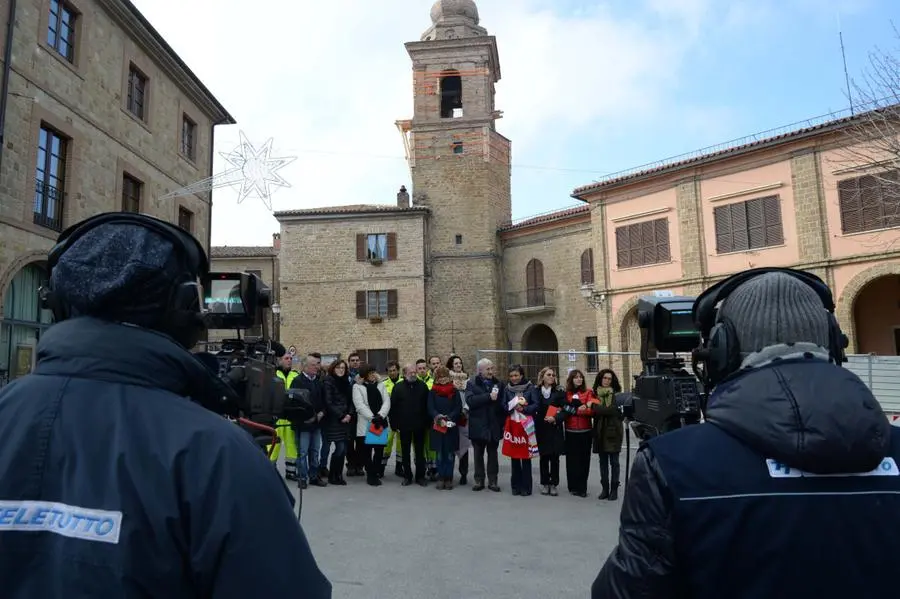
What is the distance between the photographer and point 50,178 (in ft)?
41.8

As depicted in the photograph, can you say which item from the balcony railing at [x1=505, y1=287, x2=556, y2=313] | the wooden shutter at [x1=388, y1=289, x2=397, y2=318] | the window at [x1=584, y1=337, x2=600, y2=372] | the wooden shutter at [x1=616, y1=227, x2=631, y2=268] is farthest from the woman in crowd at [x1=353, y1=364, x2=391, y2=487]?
the balcony railing at [x1=505, y1=287, x2=556, y2=313]

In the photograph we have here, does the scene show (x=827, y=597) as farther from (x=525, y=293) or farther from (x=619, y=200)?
(x=525, y=293)

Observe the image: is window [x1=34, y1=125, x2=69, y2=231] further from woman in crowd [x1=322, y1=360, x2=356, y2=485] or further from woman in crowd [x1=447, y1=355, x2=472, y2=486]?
woman in crowd [x1=447, y1=355, x2=472, y2=486]

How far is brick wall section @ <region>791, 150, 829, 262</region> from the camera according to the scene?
19.5m

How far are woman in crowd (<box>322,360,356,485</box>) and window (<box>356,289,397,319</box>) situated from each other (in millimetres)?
20072

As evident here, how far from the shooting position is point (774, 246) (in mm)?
20531

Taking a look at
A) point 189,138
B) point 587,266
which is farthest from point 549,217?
point 189,138

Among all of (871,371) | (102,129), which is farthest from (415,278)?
(871,371)

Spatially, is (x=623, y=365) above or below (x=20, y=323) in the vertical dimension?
below

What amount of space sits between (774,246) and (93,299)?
2226 centimetres

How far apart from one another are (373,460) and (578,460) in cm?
297

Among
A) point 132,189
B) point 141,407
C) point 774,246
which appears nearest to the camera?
point 141,407

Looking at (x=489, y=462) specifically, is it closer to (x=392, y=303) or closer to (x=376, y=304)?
(x=392, y=303)

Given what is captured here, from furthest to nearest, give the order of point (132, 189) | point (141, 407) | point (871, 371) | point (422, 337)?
point (422, 337)
point (132, 189)
point (871, 371)
point (141, 407)
